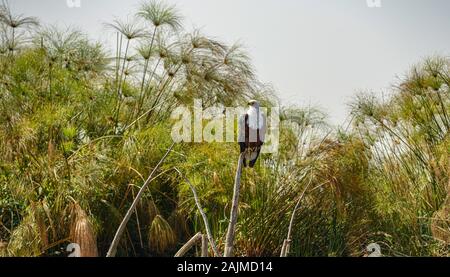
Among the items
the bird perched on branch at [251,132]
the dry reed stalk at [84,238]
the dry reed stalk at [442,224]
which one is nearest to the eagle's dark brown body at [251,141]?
the bird perched on branch at [251,132]

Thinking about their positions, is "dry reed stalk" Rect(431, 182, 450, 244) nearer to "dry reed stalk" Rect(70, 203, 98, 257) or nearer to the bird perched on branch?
the bird perched on branch

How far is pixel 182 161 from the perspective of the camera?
5848mm

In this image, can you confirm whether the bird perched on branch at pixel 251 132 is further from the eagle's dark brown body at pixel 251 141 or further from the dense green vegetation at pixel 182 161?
the dense green vegetation at pixel 182 161

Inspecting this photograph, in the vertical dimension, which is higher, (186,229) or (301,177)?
(301,177)

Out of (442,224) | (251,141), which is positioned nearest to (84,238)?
(251,141)

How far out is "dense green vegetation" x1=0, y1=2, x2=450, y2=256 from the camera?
206 inches

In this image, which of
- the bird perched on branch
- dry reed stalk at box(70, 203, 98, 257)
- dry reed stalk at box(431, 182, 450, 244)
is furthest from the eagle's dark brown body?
dry reed stalk at box(431, 182, 450, 244)

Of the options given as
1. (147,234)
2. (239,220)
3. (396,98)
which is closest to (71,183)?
(147,234)

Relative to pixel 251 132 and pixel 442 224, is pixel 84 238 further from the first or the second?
pixel 442 224

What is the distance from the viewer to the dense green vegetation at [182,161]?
5.24 m

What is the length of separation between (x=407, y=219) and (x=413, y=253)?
0.34 m

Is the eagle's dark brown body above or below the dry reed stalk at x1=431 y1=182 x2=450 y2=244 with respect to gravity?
above

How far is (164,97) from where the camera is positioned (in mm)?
6617
